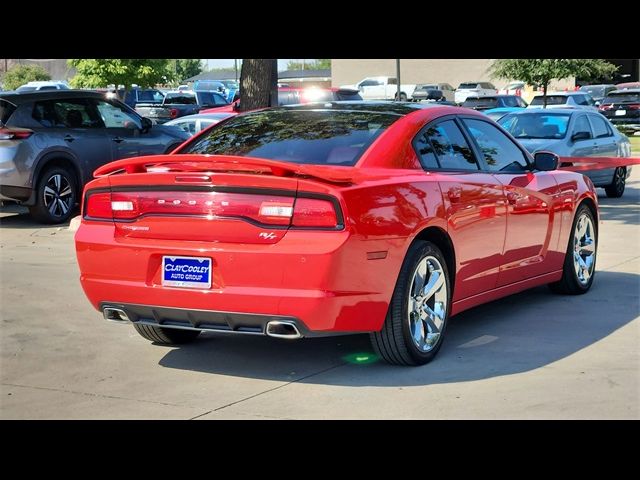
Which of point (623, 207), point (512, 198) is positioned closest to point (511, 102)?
point (623, 207)

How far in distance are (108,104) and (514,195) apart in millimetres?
8963

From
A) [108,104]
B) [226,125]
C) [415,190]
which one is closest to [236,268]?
[415,190]

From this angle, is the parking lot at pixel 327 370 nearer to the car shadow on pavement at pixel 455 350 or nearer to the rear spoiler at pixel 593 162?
the car shadow on pavement at pixel 455 350

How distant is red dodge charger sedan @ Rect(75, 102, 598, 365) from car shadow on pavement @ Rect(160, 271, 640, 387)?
0.65ft

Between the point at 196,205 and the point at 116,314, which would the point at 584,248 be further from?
the point at 116,314

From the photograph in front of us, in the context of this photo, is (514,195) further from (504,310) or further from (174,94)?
(174,94)

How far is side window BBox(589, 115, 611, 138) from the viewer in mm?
16938

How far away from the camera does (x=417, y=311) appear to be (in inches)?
246

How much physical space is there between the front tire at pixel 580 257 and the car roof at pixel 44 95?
808 cm

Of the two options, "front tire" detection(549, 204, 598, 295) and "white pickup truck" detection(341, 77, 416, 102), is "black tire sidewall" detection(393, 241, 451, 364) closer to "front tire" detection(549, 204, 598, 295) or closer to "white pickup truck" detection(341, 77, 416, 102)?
"front tire" detection(549, 204, 598, 295)

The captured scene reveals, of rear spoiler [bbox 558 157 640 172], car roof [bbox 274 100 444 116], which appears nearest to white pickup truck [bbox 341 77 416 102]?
rear spoiler [bbox 558 157 640 172]

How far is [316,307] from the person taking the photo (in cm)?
555

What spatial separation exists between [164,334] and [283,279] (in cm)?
160

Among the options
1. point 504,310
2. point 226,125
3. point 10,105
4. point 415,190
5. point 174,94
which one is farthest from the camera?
point 174,94
